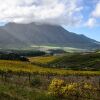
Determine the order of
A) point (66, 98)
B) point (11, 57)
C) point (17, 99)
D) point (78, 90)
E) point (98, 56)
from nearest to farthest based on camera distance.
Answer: point (17, 99), point (66, 98), point (78, 90), point (11, 57), point (98, 56)

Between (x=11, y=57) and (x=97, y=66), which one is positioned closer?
(x=97, y=66)

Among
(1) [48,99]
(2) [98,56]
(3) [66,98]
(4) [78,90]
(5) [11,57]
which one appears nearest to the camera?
(1) [48,99]

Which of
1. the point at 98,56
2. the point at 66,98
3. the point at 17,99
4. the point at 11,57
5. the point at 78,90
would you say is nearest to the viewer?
the point at 17,99

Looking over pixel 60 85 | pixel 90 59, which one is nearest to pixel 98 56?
pixel 90 59

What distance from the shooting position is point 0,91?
110 feet

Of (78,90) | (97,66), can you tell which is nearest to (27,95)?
(78,90)

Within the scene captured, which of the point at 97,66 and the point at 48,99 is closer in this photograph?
the point at 48,99

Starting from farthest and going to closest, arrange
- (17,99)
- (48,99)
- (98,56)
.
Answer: (98,56) < (48,99) < (17,99)

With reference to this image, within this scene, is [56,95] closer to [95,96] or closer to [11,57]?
[95,96]

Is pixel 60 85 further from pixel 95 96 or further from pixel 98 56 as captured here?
pixel 98 56

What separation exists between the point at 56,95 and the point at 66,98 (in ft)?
4.90

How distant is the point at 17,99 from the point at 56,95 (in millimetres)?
7350

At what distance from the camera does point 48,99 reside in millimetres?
32281

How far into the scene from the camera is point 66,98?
35.5 metres
